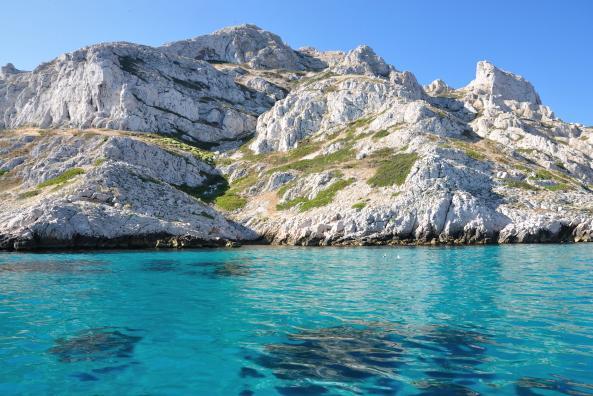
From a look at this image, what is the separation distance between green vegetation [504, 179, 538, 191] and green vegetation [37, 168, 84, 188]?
267 feet

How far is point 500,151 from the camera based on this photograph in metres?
95.0

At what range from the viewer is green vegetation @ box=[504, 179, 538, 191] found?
76.2m

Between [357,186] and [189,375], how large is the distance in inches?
2862

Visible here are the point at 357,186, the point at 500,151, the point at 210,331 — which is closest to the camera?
the point at 210,331

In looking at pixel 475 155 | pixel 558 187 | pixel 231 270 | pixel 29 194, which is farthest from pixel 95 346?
pixel 475 155

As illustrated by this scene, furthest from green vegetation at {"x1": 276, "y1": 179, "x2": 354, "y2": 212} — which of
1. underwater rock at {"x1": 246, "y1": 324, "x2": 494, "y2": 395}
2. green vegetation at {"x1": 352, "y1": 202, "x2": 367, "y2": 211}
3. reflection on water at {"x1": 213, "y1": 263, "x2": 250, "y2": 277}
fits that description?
underwater rock at {"x1": 246, "y1": 324, "x2": 494, "y2": 395}

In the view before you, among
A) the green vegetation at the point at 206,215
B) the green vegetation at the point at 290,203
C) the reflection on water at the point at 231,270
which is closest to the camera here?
the reflection on water at the point at 231,270

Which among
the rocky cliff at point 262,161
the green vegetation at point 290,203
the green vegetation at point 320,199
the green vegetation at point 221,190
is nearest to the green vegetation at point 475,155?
the rocky cliff at point 262,161

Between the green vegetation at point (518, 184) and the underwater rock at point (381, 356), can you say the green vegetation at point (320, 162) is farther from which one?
the underwater rock at point (381, 356)

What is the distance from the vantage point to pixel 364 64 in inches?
7096

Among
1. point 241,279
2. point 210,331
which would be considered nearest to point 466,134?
point 241,279

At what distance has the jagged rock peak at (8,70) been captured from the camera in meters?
181

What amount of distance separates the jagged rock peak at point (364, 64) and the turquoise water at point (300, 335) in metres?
156

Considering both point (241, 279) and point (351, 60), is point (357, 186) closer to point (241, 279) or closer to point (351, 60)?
point (241, 279)
